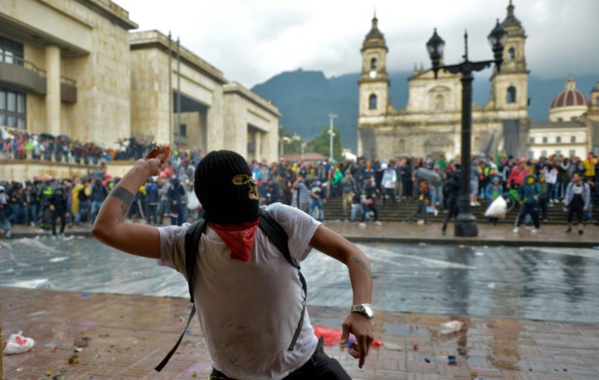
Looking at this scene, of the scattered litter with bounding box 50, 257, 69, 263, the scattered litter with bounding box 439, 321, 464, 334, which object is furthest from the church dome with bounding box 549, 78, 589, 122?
the scattered litter with bounding box 439, 321, 464, 334

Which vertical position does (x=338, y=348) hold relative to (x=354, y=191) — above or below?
below

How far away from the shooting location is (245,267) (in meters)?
1.59

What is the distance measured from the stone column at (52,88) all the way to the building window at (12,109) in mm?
1496

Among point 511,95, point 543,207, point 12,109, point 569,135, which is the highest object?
point 511,95

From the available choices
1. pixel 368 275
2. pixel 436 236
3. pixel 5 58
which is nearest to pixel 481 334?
pixel 368 275

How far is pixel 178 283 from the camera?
21.7ft

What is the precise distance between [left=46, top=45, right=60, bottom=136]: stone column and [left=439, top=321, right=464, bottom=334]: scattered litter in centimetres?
3180

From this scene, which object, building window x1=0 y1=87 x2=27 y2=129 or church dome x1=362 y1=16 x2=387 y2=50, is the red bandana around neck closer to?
building window x1=0 y1=87 x2=27 y2=129

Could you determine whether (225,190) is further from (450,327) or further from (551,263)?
(551,263)

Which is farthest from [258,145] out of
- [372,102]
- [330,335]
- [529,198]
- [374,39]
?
→ [330,335]

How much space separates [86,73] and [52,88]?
2687 mm

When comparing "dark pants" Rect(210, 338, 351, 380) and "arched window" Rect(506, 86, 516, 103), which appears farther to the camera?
"arched window" Rect(506, 86, 516, 103)

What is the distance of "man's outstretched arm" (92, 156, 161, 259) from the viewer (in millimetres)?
1611

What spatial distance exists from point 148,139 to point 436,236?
27212 millimetres
